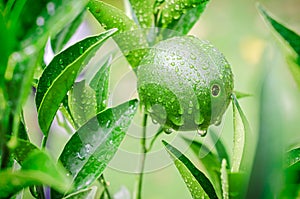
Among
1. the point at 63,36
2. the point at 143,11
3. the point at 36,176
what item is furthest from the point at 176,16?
the point at 36,176

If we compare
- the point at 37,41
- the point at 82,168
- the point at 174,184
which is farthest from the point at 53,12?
the point at 174,184

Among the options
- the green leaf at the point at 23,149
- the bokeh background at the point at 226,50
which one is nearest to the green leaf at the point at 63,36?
the green leaf at the point at 23,149

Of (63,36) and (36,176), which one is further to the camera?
(63,36)

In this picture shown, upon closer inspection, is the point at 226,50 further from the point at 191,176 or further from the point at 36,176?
the point at 36,176

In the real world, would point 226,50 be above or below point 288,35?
below

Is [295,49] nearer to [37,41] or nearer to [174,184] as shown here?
[37,41]

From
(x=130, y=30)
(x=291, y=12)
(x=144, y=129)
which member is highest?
(x=130, y=30)

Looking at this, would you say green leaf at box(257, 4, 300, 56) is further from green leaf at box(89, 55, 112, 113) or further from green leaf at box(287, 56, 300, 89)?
green leaf at box(89, 55, 112, 113)
